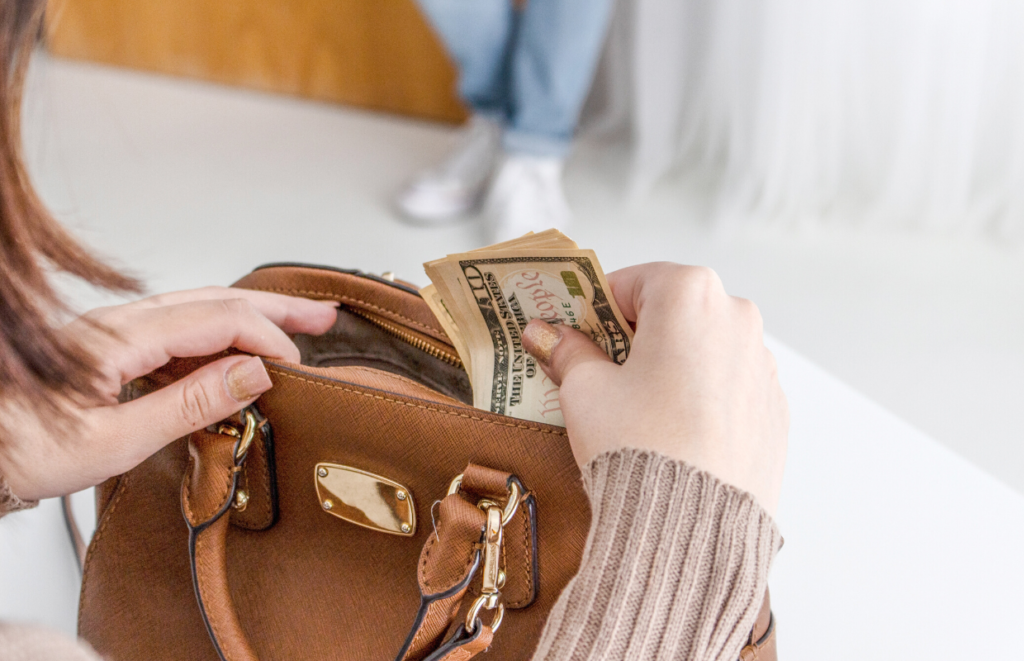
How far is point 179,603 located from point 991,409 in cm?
110

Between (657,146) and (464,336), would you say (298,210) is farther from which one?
(464,336)

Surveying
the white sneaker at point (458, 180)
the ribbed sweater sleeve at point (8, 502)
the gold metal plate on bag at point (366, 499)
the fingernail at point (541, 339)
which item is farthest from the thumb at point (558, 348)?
the white sneaker at point (458, 180)

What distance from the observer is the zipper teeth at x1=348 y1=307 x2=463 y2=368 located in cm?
55

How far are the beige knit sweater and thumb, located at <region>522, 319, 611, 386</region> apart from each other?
78 millimetres

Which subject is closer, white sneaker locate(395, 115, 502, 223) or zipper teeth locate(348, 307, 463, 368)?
zipper teeth locate(348, 307, 463, 368)

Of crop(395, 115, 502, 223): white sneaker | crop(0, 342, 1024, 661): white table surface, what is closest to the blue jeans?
crop(395, 115, 502, 223): white sneaker

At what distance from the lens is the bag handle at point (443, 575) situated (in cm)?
Answer: 42

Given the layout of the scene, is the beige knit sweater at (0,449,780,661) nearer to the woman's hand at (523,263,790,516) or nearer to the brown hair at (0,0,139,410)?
the woman's hand at (523,263,790,516)

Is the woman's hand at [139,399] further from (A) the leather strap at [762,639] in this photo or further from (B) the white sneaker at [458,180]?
(B) the white sneaker at [458,180]

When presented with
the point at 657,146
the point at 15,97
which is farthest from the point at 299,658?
the point at 657,146

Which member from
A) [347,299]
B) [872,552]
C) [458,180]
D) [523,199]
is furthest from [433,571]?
[458,180]

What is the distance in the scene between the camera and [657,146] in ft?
5.37

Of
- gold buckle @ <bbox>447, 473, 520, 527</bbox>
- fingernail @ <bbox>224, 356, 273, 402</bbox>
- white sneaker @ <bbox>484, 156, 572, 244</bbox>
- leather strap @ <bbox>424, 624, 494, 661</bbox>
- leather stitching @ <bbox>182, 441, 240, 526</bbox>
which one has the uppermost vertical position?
white sneaker @ <bbox>484, 156, 572, 244</bbox>

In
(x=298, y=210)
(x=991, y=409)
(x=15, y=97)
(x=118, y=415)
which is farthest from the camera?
(x=298, y=210)
